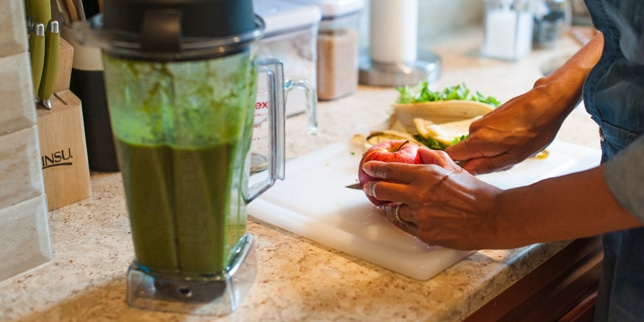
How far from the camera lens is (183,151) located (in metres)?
0.77

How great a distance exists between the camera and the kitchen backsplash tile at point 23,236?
2.86ft

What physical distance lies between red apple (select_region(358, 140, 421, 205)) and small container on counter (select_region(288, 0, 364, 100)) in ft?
1.59

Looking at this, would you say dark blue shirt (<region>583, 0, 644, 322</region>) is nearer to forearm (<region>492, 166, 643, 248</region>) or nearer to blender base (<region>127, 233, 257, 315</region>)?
forearm (<region>492, 166, 643, 248</region>)

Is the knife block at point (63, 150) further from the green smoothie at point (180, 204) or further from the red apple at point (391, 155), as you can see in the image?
the red apple at point (391, 155)

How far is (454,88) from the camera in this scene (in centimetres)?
141

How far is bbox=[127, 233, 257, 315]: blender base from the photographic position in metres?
0.84

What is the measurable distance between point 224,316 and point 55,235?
11.8 inches

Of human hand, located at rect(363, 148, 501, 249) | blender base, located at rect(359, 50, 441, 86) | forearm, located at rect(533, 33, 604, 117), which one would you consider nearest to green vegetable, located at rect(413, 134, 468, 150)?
forearm, located at rect(533, 33, 604, 117)

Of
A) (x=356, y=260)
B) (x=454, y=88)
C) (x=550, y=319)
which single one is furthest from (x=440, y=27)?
(x=356, y=260)

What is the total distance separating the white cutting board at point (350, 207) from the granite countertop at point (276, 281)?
0.05ft

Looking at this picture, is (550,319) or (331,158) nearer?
(550,319)

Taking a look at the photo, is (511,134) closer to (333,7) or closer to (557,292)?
(557,292)

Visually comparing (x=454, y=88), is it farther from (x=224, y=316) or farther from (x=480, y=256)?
(x=224, y=316)

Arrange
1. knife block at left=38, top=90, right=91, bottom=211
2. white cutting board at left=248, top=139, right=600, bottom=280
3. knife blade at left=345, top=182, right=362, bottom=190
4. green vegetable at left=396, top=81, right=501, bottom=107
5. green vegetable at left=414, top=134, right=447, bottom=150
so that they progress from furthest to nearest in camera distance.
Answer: green vegetable at left=396, top=81, right=501, bottom=107
green vegetable at left=414, top=134, right=447, bottom=150
knife blade at left=345, top=182, right=362, bottom=190
knife block at left=38, top=90, right=91, bottom=211
white cutting board at left=248, top=139, right=600, bottom=280
